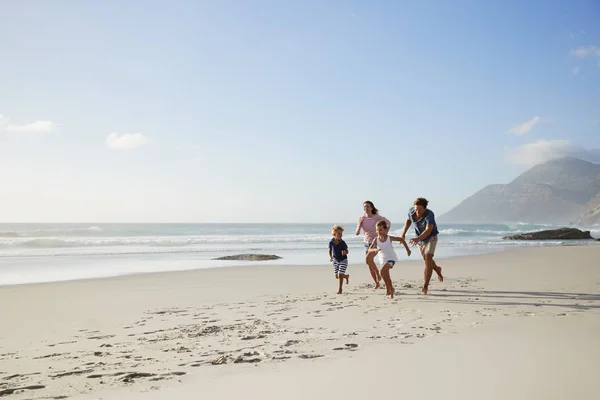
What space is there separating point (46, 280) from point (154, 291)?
438 centimetres

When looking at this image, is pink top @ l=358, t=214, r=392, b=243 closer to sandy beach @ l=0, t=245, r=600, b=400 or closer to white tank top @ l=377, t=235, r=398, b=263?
white tank top @ l=377, t=235, r=398, b=263

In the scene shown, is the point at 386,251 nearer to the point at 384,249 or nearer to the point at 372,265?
the point at 384,249

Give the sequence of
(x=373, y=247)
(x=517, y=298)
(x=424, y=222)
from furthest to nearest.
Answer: (x=373, y=247) → (x=424, y=222) → (x=517, y=298)

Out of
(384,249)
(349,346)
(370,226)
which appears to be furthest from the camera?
(370,226)

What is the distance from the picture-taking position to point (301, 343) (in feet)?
16.6

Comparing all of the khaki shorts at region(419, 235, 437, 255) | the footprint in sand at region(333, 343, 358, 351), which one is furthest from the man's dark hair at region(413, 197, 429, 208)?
the footprint in sand at region(333, 343, 358, 351)

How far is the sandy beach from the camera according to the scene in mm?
3633

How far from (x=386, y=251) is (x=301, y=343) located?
4.17m

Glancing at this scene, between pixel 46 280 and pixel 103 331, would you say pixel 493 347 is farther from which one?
pixel 46 280

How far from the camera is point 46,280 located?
1220 cm

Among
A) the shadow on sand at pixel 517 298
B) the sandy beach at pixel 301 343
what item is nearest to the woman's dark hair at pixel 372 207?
the sandy beach at pixel 301 343

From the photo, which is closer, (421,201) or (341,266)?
(421,201)

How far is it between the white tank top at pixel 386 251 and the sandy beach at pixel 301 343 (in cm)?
82

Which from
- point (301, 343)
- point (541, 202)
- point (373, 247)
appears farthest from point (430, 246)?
point (541, 202)
